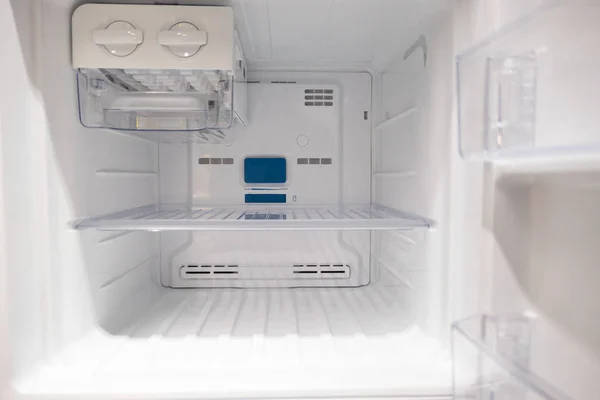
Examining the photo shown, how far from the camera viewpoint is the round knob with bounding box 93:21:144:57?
0.98 meters

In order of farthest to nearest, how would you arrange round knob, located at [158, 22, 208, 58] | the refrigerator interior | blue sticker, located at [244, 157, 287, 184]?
1. blue sticker, located at [244, 157, 287, 184]
2. round knob, located at [158, 22, 208, 58]
3. the refrigerator interior

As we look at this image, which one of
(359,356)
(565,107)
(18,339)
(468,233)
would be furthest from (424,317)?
(18,339)

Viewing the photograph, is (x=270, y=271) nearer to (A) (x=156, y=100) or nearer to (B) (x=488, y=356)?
(A) (x=156, y=100)

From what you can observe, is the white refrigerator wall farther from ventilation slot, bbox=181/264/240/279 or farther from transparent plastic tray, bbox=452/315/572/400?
transparent plastic tray, bbox=452/315/572/400

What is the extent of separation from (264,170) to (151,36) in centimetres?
74

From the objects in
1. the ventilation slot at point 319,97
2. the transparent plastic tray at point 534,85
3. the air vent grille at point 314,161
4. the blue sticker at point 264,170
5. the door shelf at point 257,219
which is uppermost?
the ventilation slot at point 319,97

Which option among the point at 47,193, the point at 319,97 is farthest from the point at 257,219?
the point at 319,97

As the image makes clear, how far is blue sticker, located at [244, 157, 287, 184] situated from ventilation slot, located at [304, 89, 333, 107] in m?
0.24

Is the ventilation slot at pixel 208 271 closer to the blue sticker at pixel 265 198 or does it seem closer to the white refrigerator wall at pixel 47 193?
the blue sticker at pixel 265 198

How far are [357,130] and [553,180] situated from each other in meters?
0.98

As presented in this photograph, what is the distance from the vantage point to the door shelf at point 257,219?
1.06 meters

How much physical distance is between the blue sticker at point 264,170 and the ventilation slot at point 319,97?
0.80 ft

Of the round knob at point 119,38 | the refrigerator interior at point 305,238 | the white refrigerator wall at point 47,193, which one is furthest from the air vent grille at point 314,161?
the round knob at point 119,38

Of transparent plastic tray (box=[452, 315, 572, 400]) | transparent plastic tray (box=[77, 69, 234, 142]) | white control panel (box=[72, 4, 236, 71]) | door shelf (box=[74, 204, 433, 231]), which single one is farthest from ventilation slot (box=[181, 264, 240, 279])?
transparent plastic tray (box=[452, 315, 572, 400])
